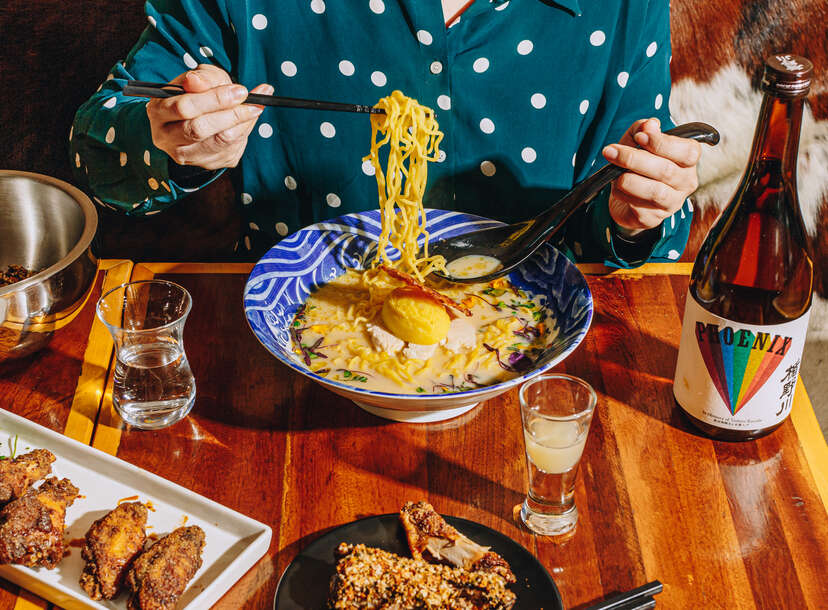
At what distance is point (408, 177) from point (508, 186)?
0.43 meters

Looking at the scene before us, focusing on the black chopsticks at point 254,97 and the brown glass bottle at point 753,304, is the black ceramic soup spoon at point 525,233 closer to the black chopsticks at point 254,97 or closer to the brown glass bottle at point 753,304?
the brown glass bottle at point 753,304

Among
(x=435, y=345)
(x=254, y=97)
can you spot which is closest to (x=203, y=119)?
(x=254, y=97)

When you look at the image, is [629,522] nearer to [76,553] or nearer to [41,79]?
[76,553]

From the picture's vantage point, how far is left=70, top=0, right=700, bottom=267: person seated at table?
6.64 feet

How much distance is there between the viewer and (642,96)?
2201mm

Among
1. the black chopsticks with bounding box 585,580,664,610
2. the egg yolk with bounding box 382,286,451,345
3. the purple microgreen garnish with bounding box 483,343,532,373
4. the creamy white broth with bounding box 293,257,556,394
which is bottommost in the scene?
the black chopsticks with bounding box 585,580,664,610

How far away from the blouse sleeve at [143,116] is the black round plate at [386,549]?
983 mm

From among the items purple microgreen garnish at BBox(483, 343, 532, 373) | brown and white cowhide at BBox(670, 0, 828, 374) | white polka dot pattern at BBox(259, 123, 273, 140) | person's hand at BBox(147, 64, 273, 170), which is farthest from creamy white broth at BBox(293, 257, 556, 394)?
brown and white cowhide at BBox(670, 0, 828, 374)

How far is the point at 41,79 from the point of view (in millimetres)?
2715

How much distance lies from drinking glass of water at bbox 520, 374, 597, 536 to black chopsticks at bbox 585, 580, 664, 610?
0.16 metres

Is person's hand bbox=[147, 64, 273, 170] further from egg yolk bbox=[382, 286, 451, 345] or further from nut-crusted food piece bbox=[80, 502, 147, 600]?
nut-crusted food piece bbox=[80, 502, 147, 600]

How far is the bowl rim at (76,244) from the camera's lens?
1.58 m

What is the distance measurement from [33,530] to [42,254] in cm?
93

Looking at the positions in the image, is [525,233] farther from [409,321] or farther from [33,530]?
[33,530]
